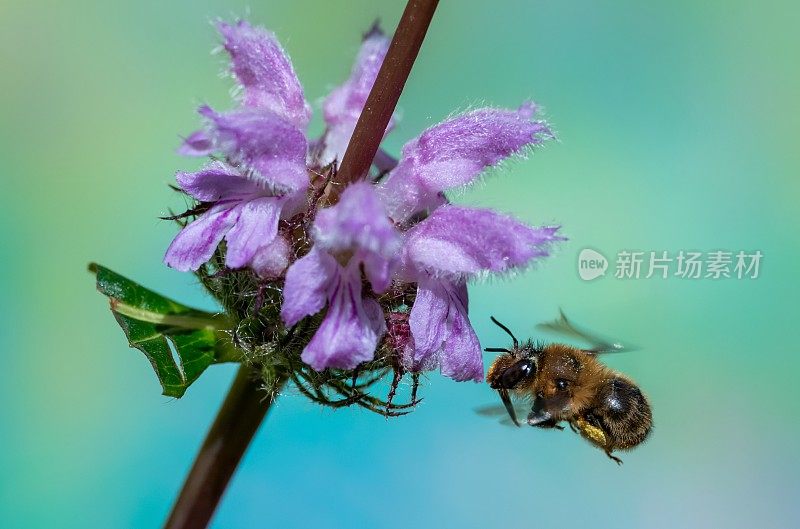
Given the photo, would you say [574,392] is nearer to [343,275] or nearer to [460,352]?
[460,352]

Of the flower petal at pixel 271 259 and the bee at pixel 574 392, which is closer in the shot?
the flower petal at pixel 271 259

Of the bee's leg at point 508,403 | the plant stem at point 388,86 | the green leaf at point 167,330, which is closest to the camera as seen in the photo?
the plant stem at point 388,86

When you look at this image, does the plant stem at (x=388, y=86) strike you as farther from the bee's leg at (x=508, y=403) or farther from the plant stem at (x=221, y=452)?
the bee's leg at (x=508, y=403)

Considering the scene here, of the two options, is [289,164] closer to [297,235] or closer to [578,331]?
[297,235]

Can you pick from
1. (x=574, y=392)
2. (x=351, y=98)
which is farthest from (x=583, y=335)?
(x=351, y=98)

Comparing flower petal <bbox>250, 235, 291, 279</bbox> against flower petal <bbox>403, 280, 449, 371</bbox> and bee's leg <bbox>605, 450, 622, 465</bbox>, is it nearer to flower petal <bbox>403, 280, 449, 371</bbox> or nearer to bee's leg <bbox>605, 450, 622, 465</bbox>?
flower petal <bbox>403, 280, 449, 371</bbox>

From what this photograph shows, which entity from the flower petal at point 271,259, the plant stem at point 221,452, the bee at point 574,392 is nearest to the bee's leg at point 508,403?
the bee at point 574,392

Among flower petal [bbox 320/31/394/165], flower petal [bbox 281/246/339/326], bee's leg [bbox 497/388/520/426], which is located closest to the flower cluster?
flower petal [bbox 281/246/339/326]
